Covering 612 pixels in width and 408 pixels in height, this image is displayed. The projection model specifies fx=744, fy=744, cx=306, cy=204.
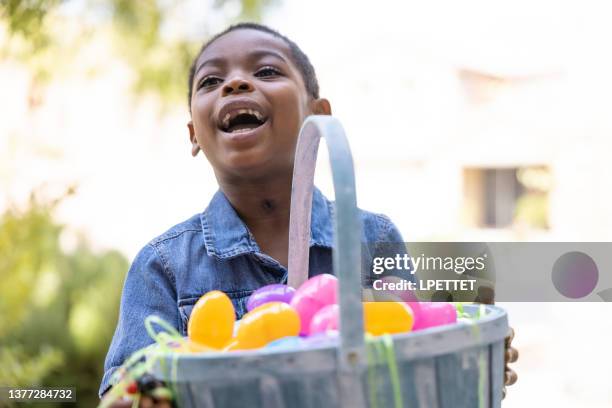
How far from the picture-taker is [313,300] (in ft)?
3.04

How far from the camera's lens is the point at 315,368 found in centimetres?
72

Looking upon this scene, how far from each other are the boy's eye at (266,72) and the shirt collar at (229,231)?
0.24m

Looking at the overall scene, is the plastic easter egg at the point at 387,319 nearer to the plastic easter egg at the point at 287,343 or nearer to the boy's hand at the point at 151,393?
the plastic easter egg at the point at 287,343

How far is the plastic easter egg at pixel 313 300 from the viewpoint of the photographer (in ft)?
3.02

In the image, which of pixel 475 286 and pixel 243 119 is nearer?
pixel 475 286

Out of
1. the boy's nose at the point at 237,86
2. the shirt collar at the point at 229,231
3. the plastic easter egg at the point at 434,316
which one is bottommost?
the plastic easter egg at the point at 434,316

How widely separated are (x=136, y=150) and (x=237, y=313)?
3.64 metres

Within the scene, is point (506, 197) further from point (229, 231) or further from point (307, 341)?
point (307, 341)

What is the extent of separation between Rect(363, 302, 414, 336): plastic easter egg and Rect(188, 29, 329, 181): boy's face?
52 cm

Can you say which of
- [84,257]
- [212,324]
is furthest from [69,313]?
[212,324]

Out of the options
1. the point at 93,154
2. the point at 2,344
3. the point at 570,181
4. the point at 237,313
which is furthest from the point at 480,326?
the point at 570,181

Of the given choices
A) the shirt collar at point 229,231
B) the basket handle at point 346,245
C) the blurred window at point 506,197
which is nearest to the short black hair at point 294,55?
the shirt collar at point 229,231

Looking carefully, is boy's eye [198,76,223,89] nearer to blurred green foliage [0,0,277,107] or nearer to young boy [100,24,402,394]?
young boy [100,24,402,394]

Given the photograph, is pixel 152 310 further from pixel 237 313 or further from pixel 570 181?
pixel 570 181
